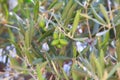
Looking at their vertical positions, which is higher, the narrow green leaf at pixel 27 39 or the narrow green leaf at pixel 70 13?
the narrow green leaf at pixel 70 13

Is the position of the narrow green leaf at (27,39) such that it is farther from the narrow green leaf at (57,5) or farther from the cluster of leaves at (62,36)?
the narrow green leaf at (57,5)

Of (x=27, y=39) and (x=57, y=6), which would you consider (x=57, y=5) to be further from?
(x=27, y=39)

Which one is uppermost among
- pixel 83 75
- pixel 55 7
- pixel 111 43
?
pixel 55 7

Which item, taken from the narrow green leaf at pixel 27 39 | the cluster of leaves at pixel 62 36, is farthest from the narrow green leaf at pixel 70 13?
the narrow green leaf at pixel 27 39

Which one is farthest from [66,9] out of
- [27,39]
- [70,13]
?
[27,39]

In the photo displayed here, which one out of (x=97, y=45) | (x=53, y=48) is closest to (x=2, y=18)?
(x=53, y=48)

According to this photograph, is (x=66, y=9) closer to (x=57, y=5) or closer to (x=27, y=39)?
(x=57, y=5)

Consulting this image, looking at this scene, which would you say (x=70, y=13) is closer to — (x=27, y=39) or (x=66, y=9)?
(x=66, y=9)

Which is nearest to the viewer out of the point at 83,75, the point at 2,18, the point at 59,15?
the point at 83,75

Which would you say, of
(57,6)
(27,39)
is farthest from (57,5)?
(27,39)

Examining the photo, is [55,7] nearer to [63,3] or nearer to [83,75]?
[63,3]

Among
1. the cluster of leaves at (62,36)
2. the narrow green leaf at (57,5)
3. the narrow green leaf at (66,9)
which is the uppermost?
the narrow green leaf at (57,5)
